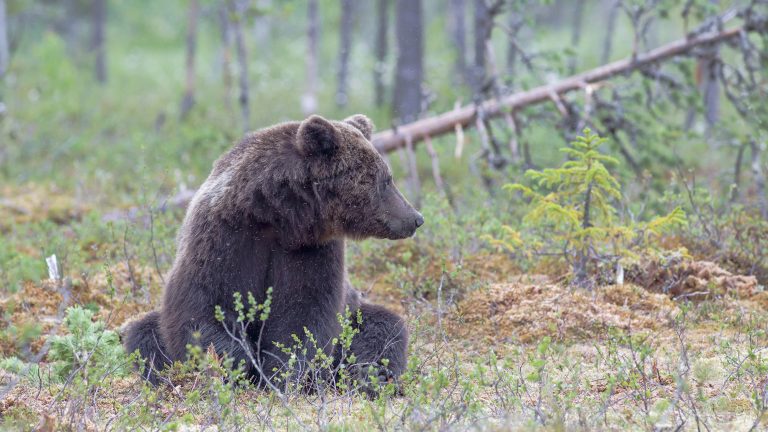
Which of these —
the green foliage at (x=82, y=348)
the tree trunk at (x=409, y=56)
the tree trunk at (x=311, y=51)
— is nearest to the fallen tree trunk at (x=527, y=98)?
the tree trunk at (x=409, y=56)

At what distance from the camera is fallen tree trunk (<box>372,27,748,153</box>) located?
35.6 ft

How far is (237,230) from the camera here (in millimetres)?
5281

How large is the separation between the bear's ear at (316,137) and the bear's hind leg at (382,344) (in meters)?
1.29

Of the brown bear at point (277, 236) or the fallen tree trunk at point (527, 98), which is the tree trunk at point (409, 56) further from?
the brown bear at point (277, 236)

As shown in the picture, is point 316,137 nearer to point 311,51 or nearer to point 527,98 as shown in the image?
point 527,98

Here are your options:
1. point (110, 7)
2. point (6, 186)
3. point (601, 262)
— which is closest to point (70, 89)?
point (6, 186)

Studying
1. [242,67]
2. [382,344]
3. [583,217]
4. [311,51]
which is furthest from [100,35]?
[382,344]

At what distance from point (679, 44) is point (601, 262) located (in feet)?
15.7

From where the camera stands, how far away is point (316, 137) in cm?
532

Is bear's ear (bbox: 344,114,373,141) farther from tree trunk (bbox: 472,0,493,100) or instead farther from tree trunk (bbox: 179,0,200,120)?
tree trunk (bbox: 179,0,200,120)

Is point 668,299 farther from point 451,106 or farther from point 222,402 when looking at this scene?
point 451,106

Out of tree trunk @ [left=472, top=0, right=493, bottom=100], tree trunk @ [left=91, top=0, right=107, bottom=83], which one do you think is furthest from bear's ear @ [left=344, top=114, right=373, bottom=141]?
tree trunk @ [left=91, top=0, right=107, bottom=83]

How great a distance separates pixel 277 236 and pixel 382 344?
3.60 ft

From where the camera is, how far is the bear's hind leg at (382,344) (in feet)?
19.0
